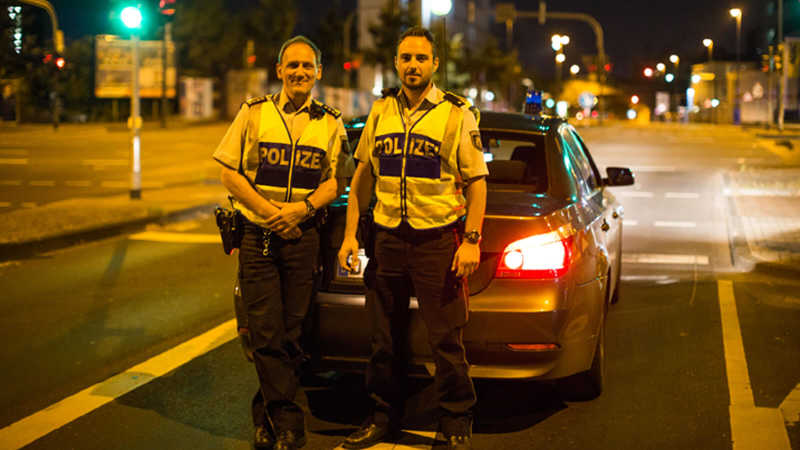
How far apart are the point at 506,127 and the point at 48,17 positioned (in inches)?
418

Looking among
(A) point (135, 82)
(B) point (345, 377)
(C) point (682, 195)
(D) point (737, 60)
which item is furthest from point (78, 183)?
(D) point (737, 60)

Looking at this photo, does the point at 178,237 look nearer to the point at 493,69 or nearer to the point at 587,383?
the point at 587,383

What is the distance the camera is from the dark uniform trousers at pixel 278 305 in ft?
14.4

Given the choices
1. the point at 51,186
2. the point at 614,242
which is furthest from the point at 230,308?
the point at 51,186

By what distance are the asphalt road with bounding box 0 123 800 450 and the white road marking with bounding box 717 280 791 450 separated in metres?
0.02

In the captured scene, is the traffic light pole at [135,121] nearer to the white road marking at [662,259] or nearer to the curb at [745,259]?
the white road marking at [662,259]

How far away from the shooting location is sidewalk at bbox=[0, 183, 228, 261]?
11.1 meters

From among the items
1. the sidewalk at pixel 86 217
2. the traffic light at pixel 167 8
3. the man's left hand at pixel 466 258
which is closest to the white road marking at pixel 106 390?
the man's left hand at pixel 466 258

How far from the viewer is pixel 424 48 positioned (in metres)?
4.23

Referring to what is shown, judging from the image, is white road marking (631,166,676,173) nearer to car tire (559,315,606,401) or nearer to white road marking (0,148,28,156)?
white road marking (0,148,28,156)

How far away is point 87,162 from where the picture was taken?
25562 mm

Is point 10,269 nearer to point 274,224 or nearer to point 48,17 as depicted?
point 48,17

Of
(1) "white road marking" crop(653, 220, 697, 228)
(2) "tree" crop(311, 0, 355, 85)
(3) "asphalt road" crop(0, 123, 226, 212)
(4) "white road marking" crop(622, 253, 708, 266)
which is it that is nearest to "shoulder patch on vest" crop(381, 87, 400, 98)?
(4) "white road marking" crop(622, 253, 708, 266)

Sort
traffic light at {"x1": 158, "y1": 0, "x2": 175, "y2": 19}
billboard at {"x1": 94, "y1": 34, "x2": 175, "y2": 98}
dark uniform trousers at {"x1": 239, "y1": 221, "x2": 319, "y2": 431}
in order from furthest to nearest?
1. billboard at {"x1": 94, "y1": 34, "x2": 175, "y2": 98}
2. traffic light at {"x1": 158, "y1": 0, "x2": 175, "y2": 19}
3. dark uniform trousers at {"x1": 239, "y1": 221, "x2": 319, "y2": 431}
